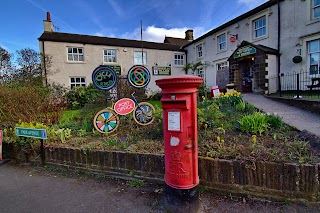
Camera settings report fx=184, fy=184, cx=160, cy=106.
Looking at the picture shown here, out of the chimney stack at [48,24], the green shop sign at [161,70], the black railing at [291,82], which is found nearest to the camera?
the black railing at [291,82]

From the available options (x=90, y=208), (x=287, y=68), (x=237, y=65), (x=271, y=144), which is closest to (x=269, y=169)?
(x=271, y=144)

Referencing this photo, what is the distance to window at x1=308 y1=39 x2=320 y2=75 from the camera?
32.5 ft

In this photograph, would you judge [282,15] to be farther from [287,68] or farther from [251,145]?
[251,145]

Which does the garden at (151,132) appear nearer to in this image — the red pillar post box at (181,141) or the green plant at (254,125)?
the green plant at (254,125)

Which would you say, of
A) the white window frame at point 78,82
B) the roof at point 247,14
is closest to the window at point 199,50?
the roof at point 247,14

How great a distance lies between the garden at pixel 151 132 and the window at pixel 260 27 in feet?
29.3

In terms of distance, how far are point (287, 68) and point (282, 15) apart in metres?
3.29

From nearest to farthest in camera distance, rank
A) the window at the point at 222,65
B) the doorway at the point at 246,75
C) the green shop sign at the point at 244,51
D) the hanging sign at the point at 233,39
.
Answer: the green shop sign at the point at 244,51 < the doorway at the point at 246,75 < the hanging sign at the point at 233,39 < the window at the point at 222,65

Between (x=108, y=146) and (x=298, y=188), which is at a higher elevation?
(x=108, y=146)

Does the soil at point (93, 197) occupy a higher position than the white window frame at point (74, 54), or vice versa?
the white window frame at point (74, 54)

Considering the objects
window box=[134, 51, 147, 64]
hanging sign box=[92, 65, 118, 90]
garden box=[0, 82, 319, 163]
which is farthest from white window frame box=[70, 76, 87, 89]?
hanging sign box=[92, 65, 118, 90]

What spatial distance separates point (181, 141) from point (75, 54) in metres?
18.3

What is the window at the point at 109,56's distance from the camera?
61.8ft

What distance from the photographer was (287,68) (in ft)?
36.5
